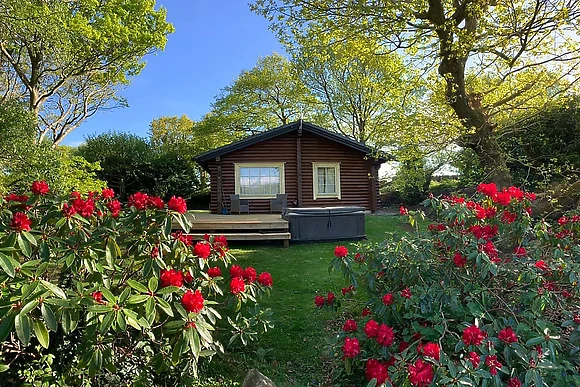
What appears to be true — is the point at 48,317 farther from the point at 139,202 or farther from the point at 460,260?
the point at 460,260

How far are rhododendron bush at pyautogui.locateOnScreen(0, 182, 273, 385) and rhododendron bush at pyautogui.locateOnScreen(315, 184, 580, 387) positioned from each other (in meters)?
0.88

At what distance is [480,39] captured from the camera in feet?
17.4

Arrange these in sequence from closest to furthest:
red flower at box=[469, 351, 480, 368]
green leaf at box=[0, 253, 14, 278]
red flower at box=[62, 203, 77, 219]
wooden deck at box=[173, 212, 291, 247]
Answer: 1. green leaf at box=[0, 253, 14, 278]
2. red flower at box=[469, 351, 480, 368]
3. red flower at box=[62, 203, 77, 219]
4. wooden deck at box=[173, 212, 291, 247]

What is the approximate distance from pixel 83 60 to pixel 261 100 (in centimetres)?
1181

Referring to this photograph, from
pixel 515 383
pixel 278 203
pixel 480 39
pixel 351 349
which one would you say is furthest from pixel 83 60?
pixel 515 383

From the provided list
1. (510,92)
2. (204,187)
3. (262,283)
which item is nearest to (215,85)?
(204,187)

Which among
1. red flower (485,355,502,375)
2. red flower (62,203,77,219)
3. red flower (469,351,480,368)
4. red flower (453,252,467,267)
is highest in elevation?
red flower (62,203,77,219)

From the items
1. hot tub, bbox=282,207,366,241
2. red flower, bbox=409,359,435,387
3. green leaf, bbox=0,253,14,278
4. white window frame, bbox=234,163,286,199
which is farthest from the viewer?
white window frame, bbox=234,163,286,199

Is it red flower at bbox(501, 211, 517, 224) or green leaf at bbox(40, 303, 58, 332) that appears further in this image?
red flower at bbox(501, 211, 517, 224)

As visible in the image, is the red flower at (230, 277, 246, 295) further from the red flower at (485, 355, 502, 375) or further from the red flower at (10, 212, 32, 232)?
the red flower at (485, 355, 502, 375)

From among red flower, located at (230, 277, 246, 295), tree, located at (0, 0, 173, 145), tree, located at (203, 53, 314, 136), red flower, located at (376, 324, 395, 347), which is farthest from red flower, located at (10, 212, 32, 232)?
tree, located at (203, 53, 314, 136)

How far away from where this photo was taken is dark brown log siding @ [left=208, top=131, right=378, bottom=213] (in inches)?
540

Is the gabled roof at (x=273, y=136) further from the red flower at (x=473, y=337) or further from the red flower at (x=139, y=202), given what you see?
the red flower at (x=473, y=337)

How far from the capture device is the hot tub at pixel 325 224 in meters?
9.29
